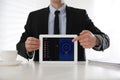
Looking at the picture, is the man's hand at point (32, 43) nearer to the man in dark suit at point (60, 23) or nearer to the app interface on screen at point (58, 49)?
the app interface on screen at point (58, 49)

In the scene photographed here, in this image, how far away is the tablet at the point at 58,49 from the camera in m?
1.35

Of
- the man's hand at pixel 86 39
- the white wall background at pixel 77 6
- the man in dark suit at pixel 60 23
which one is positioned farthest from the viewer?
the white wall background at pixel 77 6

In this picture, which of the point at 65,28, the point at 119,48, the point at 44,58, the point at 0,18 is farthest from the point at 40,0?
the point at 44,58

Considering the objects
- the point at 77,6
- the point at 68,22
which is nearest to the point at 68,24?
the point at 68,22

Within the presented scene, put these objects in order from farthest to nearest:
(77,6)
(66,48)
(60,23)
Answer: (77,6) → (60,23) → (66,48)

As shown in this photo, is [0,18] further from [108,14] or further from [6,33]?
[108,14]

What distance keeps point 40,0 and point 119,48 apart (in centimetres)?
119

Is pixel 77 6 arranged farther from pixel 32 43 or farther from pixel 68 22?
pixel 32 43

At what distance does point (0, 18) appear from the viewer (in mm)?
3145

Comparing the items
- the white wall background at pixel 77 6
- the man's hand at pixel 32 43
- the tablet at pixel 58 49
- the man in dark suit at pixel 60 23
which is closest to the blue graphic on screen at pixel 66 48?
the tablet at pixel 58 49

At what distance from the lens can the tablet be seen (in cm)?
135

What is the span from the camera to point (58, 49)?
1359 mm

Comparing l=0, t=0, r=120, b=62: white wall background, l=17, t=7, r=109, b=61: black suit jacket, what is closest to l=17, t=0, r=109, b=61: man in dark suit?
l=17, t=7, r=109, b=61: black suit jacket

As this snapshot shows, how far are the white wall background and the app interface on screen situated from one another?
66.2 inches
